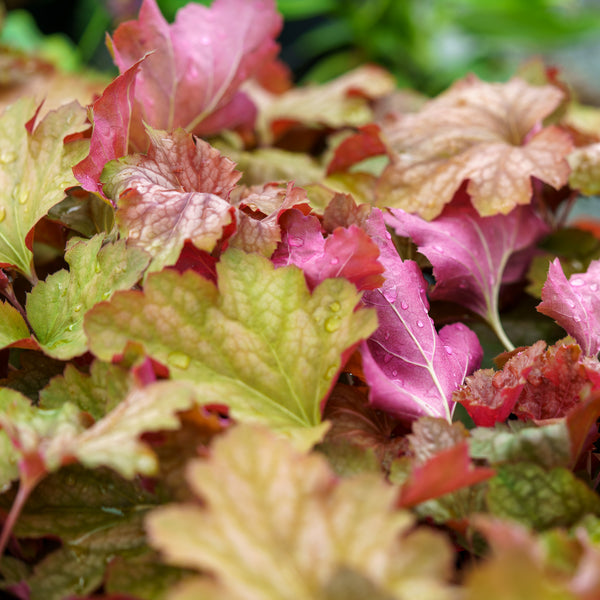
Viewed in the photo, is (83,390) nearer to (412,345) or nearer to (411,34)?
(412,345)

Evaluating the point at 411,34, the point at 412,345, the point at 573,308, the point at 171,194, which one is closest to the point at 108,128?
the point at 171,194

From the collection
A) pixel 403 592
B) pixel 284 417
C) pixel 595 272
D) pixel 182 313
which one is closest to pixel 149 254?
pixel 182 313

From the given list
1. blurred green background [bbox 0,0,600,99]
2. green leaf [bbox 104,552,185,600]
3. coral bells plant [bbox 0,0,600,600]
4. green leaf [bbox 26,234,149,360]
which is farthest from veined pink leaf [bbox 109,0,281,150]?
blurred green background [bbox 0,0,600,99]

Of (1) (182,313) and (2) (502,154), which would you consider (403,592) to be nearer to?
(1) (182,313)

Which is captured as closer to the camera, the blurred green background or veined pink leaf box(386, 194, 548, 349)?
veined pink leaf box(386, 194, 548, 349)

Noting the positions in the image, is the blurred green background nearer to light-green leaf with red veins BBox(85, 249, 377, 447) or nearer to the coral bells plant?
the coral bells plant

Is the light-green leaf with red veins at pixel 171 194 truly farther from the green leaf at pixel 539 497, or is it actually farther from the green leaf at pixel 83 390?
the green leaf at pixel 539 497

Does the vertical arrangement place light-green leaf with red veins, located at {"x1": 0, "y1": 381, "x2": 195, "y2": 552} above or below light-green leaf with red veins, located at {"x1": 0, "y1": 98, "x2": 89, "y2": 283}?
below

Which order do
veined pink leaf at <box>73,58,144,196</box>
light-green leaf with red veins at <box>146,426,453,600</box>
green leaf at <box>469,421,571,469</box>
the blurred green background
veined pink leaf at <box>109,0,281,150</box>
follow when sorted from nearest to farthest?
light-green leaf with red veins at <box>146,426,453,600</box> → green leaf at <box>469,421,571,469</box> → veined pink leaf at <box>73,58,144,196</box> → veined pink leaf at <box>109,0,281,150</box> → the blurred green background
